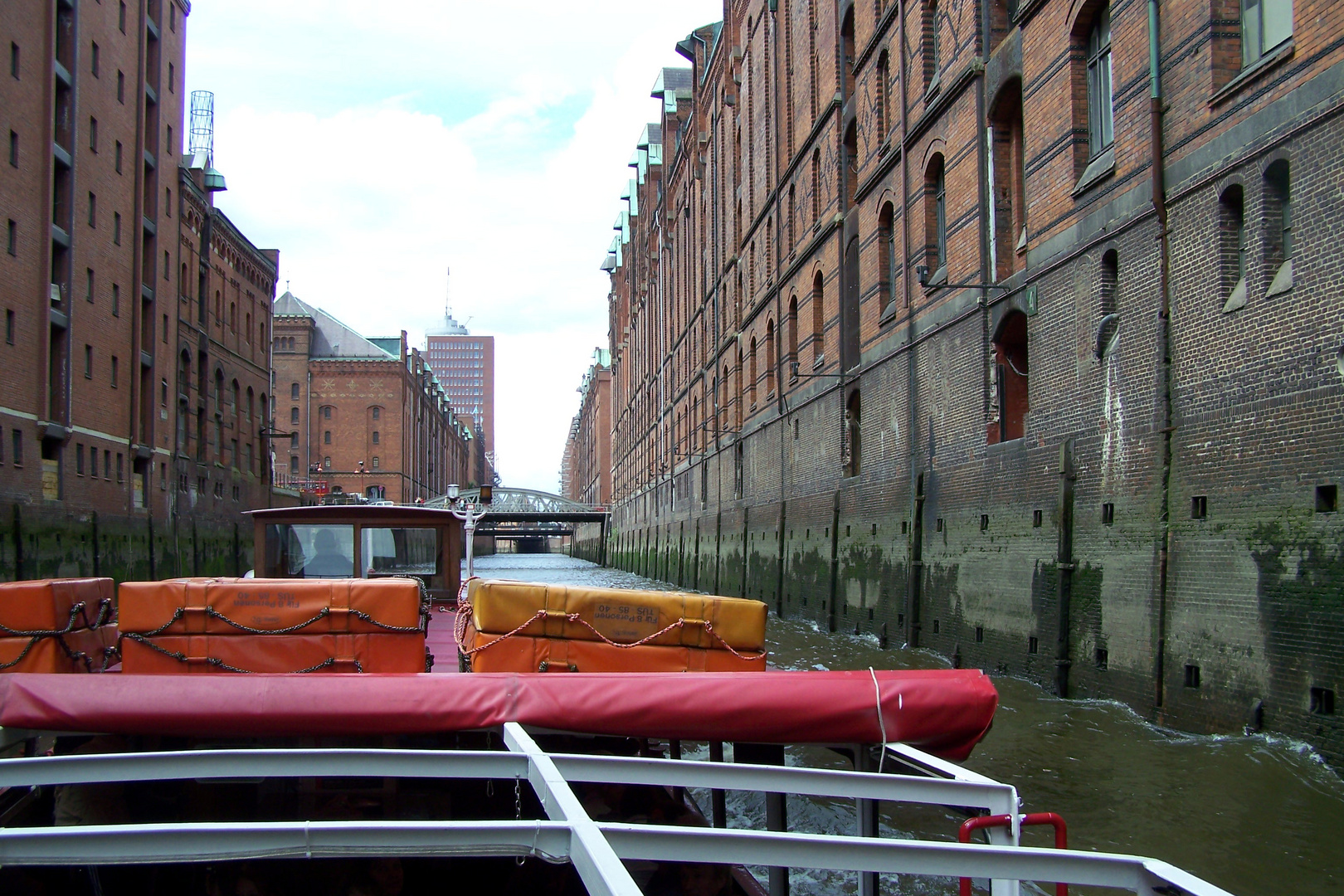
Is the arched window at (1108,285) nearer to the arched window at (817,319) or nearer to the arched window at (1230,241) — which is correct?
the arched window at (1230,241)

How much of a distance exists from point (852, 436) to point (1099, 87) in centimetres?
1171

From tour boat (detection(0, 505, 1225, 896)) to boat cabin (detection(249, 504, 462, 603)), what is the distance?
431 centimetres

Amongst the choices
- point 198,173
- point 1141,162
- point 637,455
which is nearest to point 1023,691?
point 1141,162

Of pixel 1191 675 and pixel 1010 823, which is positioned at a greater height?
pixel 1010 823

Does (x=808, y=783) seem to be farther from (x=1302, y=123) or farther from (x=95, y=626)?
(x=1302, y=123)

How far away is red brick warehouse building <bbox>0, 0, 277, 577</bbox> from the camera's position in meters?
28.0

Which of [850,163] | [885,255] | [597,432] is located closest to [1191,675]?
[885,255]

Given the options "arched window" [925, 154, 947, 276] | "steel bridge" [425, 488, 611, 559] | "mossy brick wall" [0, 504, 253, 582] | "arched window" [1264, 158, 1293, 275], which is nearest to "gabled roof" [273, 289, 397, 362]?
"steel bridge" [425, 488, 611, 559]

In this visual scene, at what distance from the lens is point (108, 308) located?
110ft

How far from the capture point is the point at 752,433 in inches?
1406

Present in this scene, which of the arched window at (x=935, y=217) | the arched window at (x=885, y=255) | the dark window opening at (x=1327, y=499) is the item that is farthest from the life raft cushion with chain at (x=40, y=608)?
the arched window at (x=885, y=255)

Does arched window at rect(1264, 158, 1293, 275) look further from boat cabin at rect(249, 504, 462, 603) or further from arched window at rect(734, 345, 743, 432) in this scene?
arched window at rect(734, 345, 743, 432)

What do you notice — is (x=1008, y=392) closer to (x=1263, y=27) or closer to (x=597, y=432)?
(x=1263, y=27)

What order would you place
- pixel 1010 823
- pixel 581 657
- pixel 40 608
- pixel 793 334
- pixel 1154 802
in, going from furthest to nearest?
pixel 793 334
pixel 1154 802
pixel 581 657
pixel 40 608
pixel 1010 823
